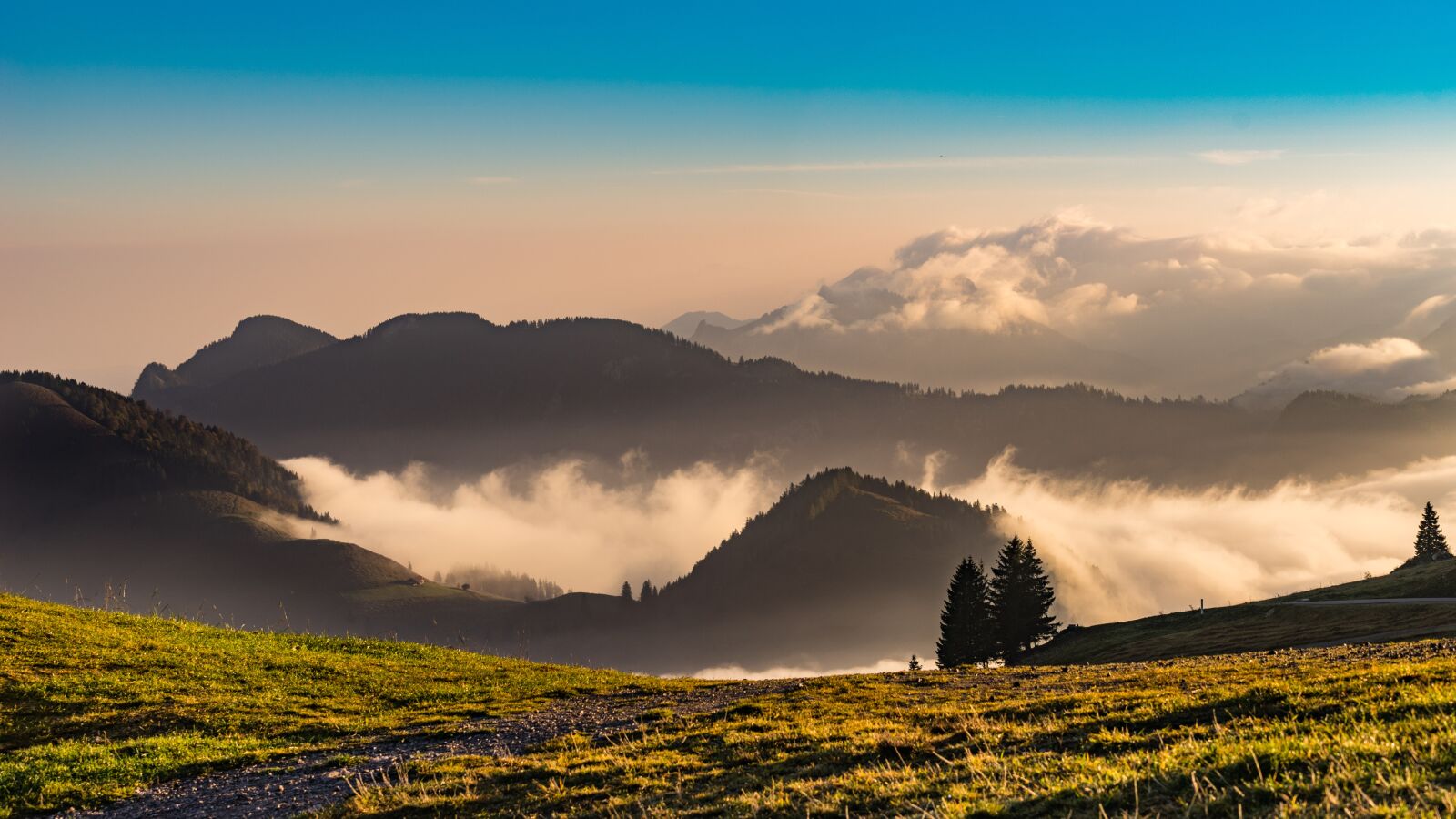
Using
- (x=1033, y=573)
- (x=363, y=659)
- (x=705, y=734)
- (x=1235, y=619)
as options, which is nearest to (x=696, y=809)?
(x=705, y=734)

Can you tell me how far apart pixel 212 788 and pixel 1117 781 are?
22.4 meters

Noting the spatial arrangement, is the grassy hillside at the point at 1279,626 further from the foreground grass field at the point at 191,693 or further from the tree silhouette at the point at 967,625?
the foreground grass field at the point at 191,693

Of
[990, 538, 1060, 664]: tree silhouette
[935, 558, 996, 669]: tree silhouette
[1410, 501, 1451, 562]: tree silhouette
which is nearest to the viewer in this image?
[935, 558, 996, 669]: tree silhouette

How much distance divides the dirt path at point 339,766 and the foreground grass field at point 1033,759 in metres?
1.94

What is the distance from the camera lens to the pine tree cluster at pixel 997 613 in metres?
120

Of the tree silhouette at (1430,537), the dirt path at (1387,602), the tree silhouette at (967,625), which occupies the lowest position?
the tree silhouette at (967,625)

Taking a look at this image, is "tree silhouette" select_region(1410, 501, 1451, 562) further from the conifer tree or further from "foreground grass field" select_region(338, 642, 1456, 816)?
"foreground grass field" select_region(338, 642, 1456, 816)

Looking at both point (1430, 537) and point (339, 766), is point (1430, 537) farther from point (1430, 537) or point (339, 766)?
point (339, 766)

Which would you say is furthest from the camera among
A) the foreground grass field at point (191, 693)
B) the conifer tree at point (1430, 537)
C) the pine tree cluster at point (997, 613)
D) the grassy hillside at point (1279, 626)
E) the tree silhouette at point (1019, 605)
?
the conifer tree at point (1430, 537)

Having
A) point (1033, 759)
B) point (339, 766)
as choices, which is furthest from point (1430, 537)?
point (339, 766)

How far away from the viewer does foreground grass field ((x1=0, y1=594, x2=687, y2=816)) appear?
25.3 meters

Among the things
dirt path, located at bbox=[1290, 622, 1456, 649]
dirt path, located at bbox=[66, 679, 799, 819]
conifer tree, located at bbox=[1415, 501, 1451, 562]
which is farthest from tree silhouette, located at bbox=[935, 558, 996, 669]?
dirt path, located at bbox=[66, 679, 799, 819]

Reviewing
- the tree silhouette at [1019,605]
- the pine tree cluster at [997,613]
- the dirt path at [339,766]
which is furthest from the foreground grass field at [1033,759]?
the tree silhouette at [1019,605]

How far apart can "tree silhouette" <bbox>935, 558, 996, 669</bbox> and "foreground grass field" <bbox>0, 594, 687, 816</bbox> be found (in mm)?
78706
